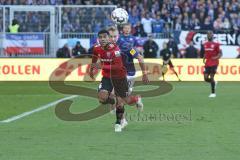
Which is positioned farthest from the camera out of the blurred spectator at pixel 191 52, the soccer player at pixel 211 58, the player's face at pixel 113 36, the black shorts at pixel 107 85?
the blurred spectator at pixel 191 52

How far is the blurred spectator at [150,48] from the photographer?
31.1m

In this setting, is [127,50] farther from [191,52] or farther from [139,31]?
[139,31]

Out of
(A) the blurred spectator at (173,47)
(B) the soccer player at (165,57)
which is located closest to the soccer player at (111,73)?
(B) the soccer player at (165,57)

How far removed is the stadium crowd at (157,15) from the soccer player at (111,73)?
1903cm

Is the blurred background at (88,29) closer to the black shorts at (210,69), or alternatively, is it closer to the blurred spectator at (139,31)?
the blurred spectator at (139,31)

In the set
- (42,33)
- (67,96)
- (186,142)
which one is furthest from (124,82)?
(42,33)

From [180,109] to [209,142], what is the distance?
590 centimetres

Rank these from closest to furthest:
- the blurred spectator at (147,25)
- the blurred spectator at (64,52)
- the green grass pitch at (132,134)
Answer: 1. the green grass pitch at (132,134)
2. the blurred spectator at (64,52)
3. the blurred spectator at (147,25)

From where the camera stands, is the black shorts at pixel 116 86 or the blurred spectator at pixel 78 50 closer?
the black shorts at pixel 116 86

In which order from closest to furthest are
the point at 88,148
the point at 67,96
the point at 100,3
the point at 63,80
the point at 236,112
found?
the point at 88,148, the point at 236,112, the point at 67,96, the point at 63,80, the point at 100,3

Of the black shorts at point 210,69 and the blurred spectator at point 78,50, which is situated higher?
the black shorts at point 210,69

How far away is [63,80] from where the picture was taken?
28453 millimetres

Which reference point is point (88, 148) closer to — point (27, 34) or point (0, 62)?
point (0, 62)

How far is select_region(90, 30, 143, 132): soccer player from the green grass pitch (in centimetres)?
55
